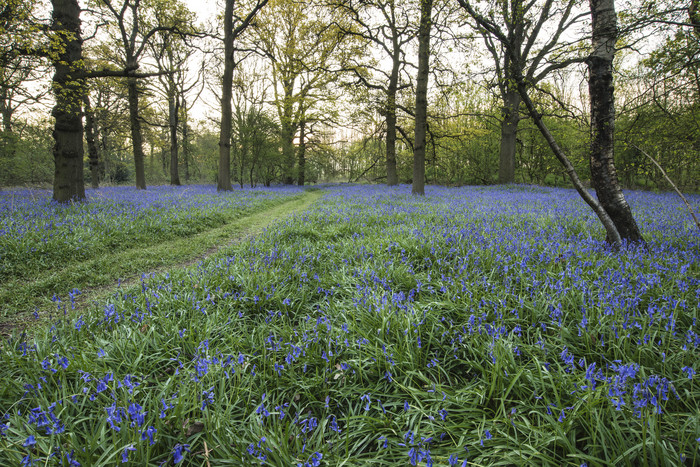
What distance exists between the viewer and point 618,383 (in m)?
1.56

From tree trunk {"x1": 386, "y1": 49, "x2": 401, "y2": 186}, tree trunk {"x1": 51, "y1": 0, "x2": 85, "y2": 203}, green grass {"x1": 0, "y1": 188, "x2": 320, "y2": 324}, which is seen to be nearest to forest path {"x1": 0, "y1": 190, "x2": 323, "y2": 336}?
green grass {"x1": 0, "y1": 188, "x2": 320, "y2": 324}

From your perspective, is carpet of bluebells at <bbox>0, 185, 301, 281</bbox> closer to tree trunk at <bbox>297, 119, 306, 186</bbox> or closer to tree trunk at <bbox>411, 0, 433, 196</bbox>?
tree trunk at <bbox>411, 0, 433, 196</bbox>

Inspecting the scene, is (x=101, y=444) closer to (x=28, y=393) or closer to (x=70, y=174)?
(x=28, y=393)

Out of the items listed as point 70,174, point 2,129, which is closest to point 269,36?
point 2,129

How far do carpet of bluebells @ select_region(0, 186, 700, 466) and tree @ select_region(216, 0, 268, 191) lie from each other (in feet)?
52.8

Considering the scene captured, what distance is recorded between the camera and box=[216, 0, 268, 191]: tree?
16194 millimetres

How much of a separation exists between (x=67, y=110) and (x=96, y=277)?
7.89 metres

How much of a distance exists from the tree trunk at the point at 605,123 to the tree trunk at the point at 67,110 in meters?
13.5

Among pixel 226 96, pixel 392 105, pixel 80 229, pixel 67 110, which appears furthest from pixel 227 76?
pixel 80 229

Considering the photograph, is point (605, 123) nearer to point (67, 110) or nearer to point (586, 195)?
point (586, 195)

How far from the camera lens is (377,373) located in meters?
2.16

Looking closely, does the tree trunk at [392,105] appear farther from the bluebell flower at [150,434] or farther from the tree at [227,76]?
the bluebell flower at [150,434]

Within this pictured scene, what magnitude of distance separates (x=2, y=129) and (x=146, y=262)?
24.4 metres

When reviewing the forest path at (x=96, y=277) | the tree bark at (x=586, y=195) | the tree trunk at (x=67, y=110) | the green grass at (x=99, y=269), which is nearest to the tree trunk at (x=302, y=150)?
the tree trunk at (x=67, y=110)
